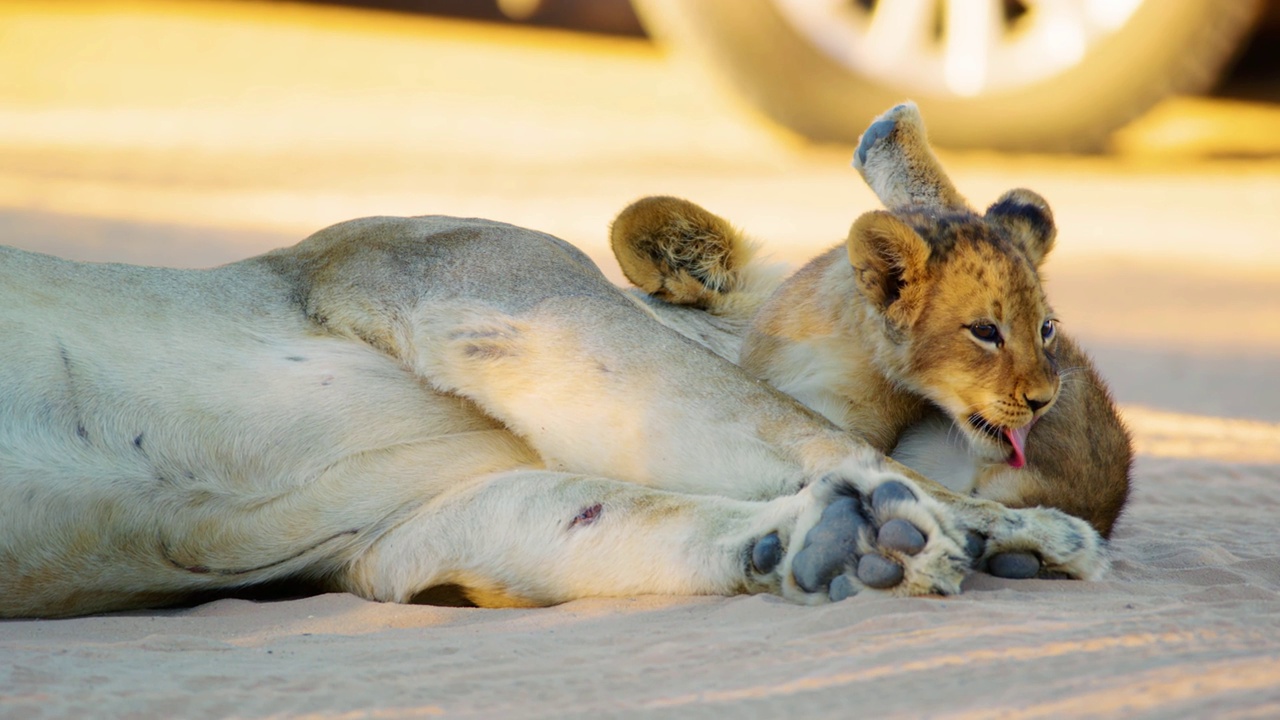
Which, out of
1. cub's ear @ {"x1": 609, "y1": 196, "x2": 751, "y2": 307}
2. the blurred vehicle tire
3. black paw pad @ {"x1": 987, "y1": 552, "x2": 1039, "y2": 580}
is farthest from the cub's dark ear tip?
the blurred vehicle tire

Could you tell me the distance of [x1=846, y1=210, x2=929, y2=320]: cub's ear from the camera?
3.42 metres

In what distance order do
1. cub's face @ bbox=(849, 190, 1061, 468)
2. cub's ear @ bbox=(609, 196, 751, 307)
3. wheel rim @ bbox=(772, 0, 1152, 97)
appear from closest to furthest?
cub's face @ bbox=(849, 190, 1061, 468), cub's ear @ bbox=(609, 196, 751, 307), wheel rim @ bbox=(772, 0, 1152, 97)

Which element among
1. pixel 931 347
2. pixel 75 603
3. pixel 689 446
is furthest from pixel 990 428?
pixel 75 603

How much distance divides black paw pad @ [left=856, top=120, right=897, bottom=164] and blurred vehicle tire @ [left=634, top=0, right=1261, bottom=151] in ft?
13.8

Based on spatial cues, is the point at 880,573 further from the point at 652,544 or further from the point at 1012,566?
the point at 652,544

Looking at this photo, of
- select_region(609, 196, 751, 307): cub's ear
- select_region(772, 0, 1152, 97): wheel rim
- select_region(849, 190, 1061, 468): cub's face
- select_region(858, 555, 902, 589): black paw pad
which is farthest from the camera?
select_region(772, 0, 1152, 97): wheel rim

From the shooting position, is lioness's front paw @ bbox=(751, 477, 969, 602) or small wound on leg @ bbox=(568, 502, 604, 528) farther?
small wound on leg @ bbox=(568, 502, 604, 528)

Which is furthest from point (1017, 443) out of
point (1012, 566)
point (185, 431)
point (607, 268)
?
point (607, 268)

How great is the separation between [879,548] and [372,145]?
7355 millimetres

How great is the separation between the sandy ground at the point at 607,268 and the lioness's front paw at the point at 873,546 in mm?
Answer: 69

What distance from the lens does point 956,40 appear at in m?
8.40

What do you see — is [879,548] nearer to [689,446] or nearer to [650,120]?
[689,446]

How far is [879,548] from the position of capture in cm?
285

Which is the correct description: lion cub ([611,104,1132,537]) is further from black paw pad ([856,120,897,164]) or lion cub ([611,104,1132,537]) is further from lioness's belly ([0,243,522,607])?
lioness's belly ([0,243,522,607])
